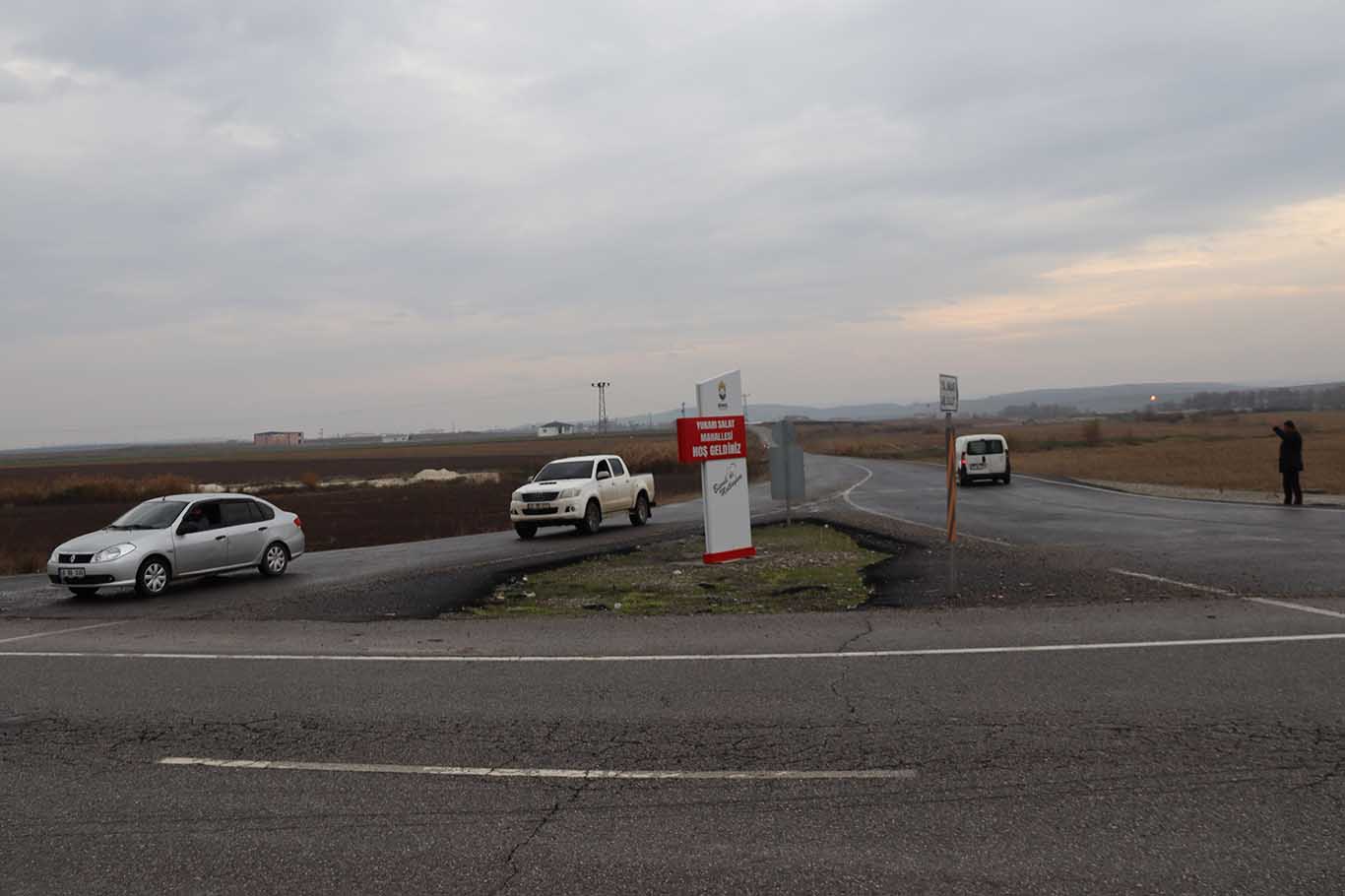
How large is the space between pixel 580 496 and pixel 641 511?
3243 millimetres

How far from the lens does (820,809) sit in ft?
17.4

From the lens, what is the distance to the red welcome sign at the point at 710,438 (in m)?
17.2

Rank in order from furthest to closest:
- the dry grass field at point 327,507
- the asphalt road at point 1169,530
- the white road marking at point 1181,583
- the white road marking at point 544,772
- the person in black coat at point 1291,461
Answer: the dry grass field at point 327,507 → the person in black coat at point 1291,461 → the asphalt road at point 1169,530 → the white road marking at point 1181,583 → the white road marking at point 544,772

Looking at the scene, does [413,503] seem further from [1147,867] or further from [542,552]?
[1147,867]

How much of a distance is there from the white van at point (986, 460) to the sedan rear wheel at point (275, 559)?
1114 inches

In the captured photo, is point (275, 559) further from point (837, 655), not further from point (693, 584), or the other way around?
point (837, 655)

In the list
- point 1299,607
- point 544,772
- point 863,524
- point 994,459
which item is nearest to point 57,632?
point 544,772

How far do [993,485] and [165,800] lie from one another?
38088mm

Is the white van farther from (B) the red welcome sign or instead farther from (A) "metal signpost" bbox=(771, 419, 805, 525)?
(B) the red welcome sign

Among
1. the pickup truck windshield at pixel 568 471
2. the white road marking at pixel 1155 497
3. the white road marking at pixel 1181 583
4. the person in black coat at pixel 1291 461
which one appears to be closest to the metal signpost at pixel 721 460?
the white road marking at pixel 1181 583

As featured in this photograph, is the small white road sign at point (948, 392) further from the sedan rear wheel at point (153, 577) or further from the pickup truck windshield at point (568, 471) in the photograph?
the pickup truck windshield at point (568, 471)

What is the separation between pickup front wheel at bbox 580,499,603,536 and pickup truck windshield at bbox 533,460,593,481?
A: 863 millimetres

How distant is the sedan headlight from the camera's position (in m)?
15.7

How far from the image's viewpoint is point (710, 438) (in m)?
17.7
